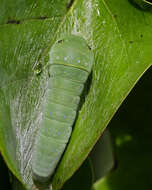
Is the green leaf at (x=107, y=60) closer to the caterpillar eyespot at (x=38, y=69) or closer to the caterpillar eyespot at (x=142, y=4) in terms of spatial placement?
the caterpillar eyespot at (x=142, y=4)

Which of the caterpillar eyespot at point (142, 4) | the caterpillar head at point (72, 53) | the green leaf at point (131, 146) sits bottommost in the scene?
the green leaf at point (131, 146)

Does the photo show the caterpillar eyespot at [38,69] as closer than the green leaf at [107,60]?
No

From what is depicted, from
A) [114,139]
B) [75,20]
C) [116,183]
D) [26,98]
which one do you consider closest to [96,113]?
[26,98]

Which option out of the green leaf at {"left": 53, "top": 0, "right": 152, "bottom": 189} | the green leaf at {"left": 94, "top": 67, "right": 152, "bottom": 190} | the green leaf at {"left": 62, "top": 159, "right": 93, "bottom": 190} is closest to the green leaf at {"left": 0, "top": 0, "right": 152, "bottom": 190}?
the green leaf at {"left": 53, "top": 0, "right": 152, "bottom": 189}

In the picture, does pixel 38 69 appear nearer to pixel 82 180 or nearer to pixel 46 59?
pixel 46 59

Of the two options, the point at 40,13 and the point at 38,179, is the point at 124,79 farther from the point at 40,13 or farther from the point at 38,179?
the point at 38,179

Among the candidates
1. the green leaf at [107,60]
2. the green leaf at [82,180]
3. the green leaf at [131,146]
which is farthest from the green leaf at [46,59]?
the green leaf at [131,146]
